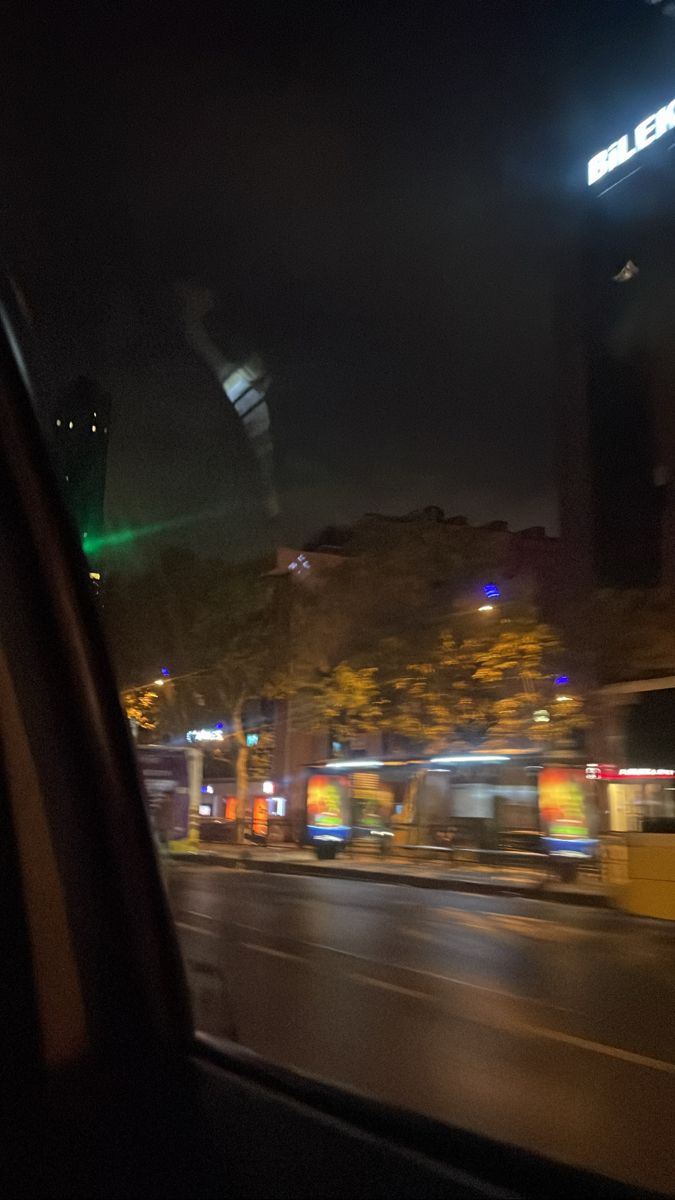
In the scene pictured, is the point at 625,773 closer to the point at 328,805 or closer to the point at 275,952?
the point at 328,805

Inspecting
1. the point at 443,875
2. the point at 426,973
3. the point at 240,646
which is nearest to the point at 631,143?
the point at 443,875

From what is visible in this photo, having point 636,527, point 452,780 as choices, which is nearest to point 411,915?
point 452,780

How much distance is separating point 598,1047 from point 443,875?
954 centimetres

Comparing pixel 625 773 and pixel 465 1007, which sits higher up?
pixel 625 773

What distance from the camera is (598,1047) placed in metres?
5.33

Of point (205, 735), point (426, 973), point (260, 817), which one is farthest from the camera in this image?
point (260, 817)

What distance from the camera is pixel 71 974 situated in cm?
202

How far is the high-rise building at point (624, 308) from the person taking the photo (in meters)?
20.7

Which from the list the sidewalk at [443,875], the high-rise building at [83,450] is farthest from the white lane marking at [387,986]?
the high-rise building at [83,450]

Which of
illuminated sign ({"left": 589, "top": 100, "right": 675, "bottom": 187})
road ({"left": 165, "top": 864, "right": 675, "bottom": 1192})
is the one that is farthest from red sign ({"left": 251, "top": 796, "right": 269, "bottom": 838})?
illuminated sign ({"left": 589, "top": 100, "right": 675, "bottom": 187})

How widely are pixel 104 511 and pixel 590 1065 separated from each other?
3606mm

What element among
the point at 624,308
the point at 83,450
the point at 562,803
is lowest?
the point at 562,803

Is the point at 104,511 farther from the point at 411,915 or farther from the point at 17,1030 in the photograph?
the point at 411,915

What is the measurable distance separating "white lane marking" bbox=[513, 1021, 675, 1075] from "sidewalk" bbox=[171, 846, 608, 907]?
446 cm
